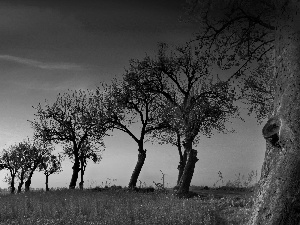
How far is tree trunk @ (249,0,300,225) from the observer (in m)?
6.85

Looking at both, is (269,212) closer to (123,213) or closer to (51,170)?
(123,213)

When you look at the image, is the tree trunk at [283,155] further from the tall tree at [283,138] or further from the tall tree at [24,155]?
the tall tree at [24,155]

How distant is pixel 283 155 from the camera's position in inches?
Result: 282

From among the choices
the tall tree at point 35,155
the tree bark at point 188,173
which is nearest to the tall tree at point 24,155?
the tall tree at point 35,155

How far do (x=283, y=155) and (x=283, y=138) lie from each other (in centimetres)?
31

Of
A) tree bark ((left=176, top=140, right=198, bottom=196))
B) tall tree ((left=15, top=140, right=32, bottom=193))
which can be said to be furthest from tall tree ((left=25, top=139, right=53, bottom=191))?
tree bark ((left=176, top=140, right=198, bottom=196))

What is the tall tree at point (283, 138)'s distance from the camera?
6871 millimetres

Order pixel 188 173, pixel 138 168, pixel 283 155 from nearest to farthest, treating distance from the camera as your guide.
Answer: pixel 283 155 < pixel 188 173 < pixel 138 168

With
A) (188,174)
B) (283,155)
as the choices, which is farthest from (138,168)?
(283,155)

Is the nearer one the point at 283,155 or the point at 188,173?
the point at 283,155

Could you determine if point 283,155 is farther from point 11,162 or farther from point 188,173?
point 11,162

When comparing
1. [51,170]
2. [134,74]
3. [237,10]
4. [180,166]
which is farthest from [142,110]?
[51,170]

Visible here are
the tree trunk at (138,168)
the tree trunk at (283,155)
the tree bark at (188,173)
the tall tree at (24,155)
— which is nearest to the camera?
the tree trunk at (283,155)

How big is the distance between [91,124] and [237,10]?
32826mm
